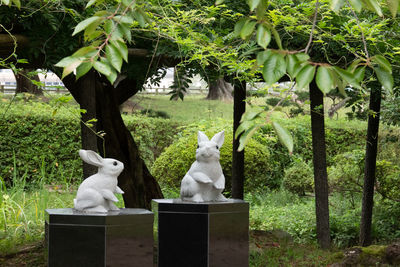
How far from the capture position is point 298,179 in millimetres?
10250

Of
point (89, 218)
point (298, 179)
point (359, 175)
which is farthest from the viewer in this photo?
point (298, 179)

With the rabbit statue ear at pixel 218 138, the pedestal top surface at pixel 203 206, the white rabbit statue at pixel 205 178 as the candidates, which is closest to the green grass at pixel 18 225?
the pedestal top surface at pixel 203 206

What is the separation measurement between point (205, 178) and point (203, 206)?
0.27 meters

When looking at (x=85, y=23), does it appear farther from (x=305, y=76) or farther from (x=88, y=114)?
(x=88, y=114)

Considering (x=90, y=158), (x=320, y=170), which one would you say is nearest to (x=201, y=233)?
(x=90, y=158)

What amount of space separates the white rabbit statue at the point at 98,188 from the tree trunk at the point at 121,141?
222 centimetres

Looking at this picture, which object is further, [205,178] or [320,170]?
[320,170]

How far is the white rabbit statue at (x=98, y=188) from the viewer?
421cm

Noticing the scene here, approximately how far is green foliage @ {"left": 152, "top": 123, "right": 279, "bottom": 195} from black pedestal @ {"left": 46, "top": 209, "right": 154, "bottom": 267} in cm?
499

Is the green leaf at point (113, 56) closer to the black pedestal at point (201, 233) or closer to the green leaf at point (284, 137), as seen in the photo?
the green leaf at point (284, 137)

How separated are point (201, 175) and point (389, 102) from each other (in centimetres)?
414

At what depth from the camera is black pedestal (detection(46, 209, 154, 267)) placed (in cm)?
404

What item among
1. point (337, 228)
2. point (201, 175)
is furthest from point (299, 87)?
point (337, 228)

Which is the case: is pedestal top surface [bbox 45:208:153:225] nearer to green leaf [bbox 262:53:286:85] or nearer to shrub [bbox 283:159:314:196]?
green leaf [bbox 262:53:286:85]
